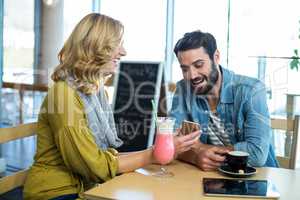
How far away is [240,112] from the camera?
1.81 m

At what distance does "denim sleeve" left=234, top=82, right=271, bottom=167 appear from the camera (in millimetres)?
1631

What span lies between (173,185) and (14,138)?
0.67m

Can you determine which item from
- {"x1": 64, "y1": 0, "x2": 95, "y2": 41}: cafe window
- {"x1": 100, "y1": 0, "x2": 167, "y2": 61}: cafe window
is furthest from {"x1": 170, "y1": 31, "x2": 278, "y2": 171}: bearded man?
{"x1": 64, "y1": 0, "x2": 95, "y2": 41}: cafe window

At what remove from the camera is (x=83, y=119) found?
1583mm

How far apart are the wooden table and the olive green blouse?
14 cm

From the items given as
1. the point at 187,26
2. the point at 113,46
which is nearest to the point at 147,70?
the point at 187,26

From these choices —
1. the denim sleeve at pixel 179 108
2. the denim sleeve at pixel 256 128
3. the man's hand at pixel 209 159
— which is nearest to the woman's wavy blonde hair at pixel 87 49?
the denim sleeve at pixel 179 108

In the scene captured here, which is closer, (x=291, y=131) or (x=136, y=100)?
(x=291, y=131)

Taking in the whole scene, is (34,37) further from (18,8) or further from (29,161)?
(29,161)

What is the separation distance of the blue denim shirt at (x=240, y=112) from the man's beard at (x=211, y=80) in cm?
3

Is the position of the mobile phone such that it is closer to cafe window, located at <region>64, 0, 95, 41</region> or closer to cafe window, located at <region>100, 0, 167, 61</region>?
cafe window, located at <region>100, 0, 167, 61</region>

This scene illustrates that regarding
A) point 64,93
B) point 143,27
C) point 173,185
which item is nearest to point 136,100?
point 143,27

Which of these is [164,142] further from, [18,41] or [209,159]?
[18,41]

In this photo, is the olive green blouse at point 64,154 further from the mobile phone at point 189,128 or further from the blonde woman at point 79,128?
the mobile phone at point 189,128
